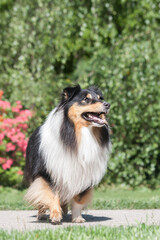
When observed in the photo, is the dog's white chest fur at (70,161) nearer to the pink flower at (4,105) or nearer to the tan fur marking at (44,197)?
the tan fur marking at (44,197)

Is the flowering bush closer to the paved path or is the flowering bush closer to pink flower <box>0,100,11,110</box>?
pink flower <box>0,100,11,110</box>

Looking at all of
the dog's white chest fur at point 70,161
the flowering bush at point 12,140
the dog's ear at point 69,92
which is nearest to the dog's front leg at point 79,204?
the dog's white chest fur at point 70,161

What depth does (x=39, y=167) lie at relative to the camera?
5984 mm

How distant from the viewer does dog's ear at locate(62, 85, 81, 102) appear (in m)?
5.79

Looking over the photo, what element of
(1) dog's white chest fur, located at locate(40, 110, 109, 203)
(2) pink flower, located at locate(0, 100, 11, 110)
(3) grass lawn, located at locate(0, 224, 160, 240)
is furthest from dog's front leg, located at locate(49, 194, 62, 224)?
(2) pink flower, located at locate(0, 100, 11, 110)

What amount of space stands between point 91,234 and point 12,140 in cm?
620

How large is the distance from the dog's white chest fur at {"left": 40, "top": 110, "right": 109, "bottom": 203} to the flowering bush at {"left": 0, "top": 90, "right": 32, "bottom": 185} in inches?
194

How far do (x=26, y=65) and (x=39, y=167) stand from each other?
268 inches

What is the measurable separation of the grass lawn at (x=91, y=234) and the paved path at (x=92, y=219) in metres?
0.41

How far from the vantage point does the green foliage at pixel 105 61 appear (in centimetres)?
1113

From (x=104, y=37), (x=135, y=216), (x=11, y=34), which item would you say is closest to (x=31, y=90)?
(x=11, y=34)

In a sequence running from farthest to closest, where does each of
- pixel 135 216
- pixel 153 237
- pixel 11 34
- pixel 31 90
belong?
pixel 11 34 → pixel 31 90 → pixel 135 216 → pixel 153 237

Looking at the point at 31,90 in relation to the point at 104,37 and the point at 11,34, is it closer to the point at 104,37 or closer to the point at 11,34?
the point at 11,34

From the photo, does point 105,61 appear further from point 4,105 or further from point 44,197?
point 44,197
